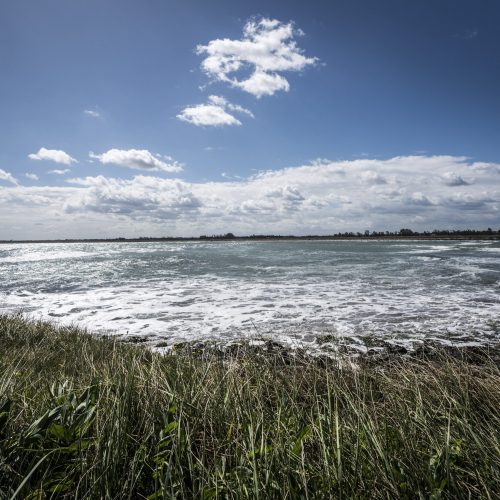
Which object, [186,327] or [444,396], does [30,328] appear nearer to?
[186,327]

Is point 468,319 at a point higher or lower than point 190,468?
lower

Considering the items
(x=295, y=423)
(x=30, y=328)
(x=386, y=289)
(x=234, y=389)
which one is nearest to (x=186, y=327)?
(x=30, y=328)

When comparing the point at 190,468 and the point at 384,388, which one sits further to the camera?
the point at 384,388

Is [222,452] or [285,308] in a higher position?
[222,452]

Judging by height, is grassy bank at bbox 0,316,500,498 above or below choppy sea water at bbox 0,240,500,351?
above

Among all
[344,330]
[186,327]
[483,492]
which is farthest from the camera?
[186,327]

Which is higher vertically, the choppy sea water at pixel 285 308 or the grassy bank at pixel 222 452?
the grassy bank at pixel 222 452

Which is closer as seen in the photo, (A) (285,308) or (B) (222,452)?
(B) (222,452)

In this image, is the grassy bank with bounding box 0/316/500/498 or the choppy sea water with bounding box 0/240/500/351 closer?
the grassy bank with bounding box 0/316/500/498

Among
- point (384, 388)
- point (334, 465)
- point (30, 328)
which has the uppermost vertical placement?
point (334, 465)

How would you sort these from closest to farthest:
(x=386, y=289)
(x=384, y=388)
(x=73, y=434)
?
(x=73, y=434)
(x=384, y=388)
(x=386, y=289)

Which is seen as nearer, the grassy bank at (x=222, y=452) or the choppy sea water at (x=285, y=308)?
the grassy bank at (x=222, y=452)

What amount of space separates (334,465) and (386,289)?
14954mm

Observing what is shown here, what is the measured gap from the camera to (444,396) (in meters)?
3.29
